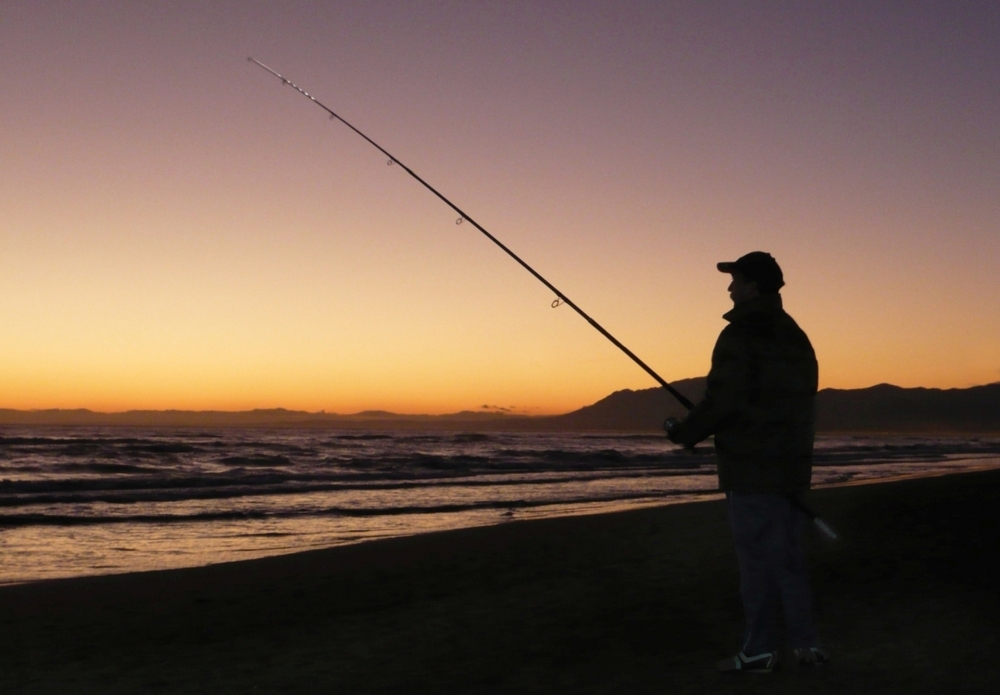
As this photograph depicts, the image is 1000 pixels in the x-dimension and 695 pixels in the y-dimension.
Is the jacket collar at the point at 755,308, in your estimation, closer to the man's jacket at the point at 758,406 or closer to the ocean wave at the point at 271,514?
the man's jacket at the point at 758,406

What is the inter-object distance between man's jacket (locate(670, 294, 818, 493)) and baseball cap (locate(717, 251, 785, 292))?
0.14m

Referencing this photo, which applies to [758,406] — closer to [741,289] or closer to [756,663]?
[741,289]

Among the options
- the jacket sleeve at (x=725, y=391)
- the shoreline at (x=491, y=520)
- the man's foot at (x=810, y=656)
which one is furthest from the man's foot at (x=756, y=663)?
the shoreline at (x=491, y=520)

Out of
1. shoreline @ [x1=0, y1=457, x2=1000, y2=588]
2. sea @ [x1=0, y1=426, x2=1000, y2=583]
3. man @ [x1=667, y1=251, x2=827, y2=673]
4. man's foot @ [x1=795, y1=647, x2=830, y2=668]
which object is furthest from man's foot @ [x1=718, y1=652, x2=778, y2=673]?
shoreline @ [x1=0, y1=457, x2=1000, y2=588]

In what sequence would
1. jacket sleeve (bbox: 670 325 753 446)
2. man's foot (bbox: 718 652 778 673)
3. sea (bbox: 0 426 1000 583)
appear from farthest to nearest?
1. sea (bbox: 0 426 1000 583)
2. man's foot (bbox: 718 652 778 673)
3. jacket sleeve (bbox: 670 325 753 446)

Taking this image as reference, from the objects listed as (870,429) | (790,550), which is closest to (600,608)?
(790,550)

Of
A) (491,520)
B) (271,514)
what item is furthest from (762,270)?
(271,514)

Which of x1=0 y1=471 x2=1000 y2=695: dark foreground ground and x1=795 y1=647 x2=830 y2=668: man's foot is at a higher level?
x1=795 y1=647 x2=830 y2=668: man's foot

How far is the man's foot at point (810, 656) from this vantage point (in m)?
3.76

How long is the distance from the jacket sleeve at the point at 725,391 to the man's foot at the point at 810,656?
3.24 feet

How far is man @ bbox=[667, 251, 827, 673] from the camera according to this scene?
3588 millimetres

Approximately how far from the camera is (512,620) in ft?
18.1

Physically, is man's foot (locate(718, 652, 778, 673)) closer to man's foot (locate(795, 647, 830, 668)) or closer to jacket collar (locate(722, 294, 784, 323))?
man's foot (locate(795, 647, 830, 668))

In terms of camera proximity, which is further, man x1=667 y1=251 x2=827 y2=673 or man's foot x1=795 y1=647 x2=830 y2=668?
man's foot x1=795 y1=647 x2=830 y2=668
